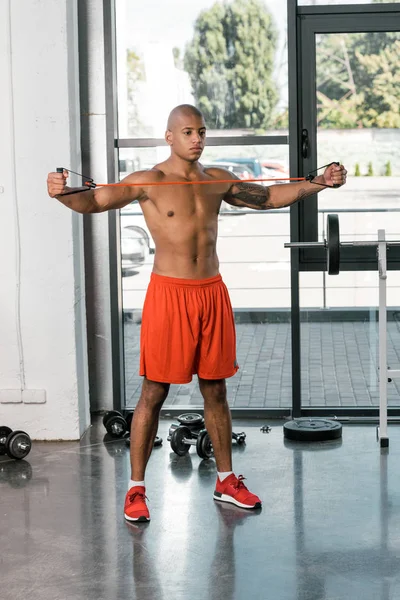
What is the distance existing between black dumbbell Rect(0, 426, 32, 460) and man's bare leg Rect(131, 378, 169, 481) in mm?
810

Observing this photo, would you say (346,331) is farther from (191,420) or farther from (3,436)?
(3,436)

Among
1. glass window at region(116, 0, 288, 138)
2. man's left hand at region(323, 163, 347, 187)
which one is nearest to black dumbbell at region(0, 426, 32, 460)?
glass window at region(116, 0, 288, 138)

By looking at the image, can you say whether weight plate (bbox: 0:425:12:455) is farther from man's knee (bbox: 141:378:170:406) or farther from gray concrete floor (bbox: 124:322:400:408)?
gray concrete floor (bbox: 124:322:400:408)

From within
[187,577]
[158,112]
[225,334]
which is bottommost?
[187,577]

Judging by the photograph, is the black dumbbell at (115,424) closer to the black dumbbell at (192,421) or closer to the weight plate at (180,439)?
the black dumbbell at (192,421)

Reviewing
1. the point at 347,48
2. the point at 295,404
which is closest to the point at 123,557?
the point at 295,404

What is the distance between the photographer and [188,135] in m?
3.36

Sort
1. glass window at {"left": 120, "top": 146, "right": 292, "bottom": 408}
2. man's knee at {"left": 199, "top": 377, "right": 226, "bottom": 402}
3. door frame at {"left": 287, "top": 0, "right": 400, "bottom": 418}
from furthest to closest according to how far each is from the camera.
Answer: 1. glass window at {"left": 120, "top": 146, "right": 292, "bottom": 408}
2. door frame at {"left": 287, "top": 0, "right": 400, "bottom": 418}
3. man's knee at {"left": 199, "top": 377, "right": 226, "bottom": 402}

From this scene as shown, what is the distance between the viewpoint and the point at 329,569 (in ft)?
9.43

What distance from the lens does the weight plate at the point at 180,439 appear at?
13.5 ft

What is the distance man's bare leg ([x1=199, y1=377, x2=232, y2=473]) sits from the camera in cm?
355

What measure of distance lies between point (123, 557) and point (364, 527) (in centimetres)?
83

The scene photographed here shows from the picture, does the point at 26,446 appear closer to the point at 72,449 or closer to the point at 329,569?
the point at 72,449

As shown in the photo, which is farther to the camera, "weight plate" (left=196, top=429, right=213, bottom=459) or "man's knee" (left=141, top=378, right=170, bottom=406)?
"weight plate" (left=196, top=429, right=213, bottom=459)
